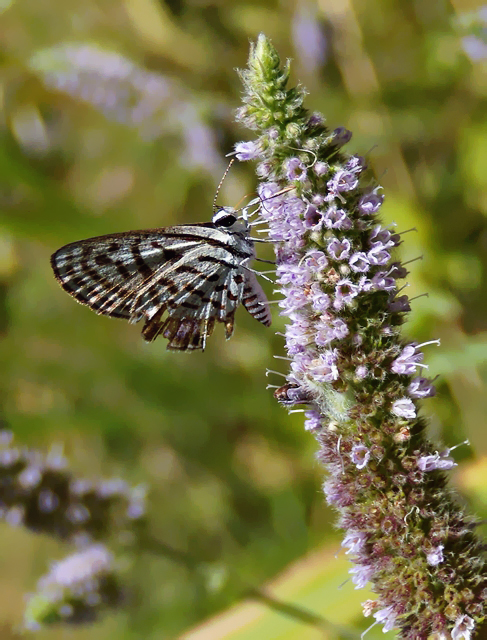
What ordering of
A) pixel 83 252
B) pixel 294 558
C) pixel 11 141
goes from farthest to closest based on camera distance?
pixel 11 141
pixel 294 558
pixel 83 252

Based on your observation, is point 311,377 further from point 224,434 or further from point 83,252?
point 224,434

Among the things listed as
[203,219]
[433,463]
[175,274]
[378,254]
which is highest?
[203,219]

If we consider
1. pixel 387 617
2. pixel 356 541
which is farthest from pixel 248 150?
pixel 387 617

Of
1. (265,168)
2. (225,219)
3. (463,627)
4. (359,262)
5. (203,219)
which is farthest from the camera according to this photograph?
(203,219)

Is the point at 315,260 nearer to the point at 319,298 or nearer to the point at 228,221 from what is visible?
the point at 319,298

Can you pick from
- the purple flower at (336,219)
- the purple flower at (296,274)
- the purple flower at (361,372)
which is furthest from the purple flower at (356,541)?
the purple flower at (336,219)

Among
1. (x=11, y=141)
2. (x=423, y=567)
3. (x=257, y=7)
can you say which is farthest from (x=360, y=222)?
(x=11, y=141)

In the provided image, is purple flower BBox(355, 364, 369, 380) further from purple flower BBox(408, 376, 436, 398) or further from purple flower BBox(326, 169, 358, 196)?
purple flower BBox(326, 169, 358, 196)
